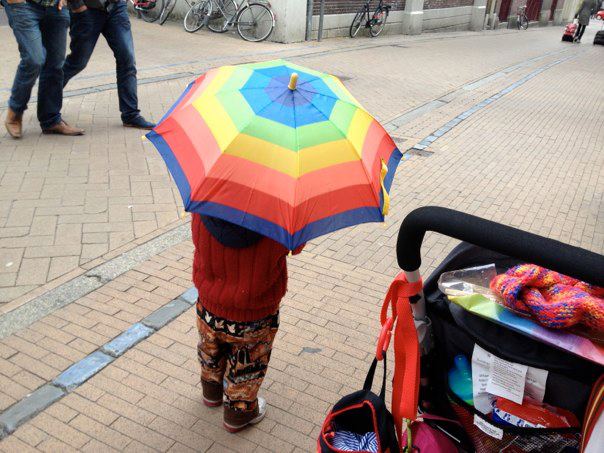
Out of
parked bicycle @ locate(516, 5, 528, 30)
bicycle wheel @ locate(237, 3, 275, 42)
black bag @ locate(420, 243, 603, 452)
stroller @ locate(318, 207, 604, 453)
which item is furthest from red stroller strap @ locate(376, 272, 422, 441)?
parked bicycle @ locate(516, 5, 528, 30)

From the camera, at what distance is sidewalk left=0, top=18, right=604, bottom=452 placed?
9.39 feet

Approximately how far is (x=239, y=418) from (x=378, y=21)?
632 inches

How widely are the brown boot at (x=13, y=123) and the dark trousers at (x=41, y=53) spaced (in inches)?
2.3

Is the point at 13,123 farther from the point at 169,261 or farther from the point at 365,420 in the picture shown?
the point at 365,420

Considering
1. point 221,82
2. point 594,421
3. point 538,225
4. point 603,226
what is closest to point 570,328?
point 594,421

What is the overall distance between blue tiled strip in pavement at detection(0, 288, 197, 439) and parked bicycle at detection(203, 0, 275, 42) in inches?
432

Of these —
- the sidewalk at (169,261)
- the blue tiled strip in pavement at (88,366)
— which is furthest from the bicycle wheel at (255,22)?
the blue tiled strip in pavement at (88,366)

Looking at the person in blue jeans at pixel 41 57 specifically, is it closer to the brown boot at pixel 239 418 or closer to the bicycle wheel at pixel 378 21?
the brown boot at pixel 239 418

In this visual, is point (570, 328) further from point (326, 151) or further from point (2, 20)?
point (2, 20)

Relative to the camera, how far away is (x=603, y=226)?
5520 millimetres

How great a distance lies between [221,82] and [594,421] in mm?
1601

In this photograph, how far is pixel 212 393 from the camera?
2.86m

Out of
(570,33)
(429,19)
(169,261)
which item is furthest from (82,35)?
(570,33)

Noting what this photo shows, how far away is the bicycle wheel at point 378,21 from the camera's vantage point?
16750mm
